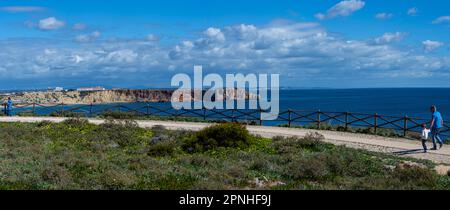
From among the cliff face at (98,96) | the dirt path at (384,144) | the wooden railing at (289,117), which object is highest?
the wooden railing at (289,117)

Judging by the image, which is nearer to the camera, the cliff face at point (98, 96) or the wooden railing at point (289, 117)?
the wooden railing at point (289, 117)

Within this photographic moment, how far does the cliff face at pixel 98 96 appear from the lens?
6299 inches

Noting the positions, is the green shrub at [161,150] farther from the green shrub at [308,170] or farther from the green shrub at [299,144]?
the green shrub at [308,170]

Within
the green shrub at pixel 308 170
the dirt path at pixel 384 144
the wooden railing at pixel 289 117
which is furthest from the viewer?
the wooden railing at pixel 289 117

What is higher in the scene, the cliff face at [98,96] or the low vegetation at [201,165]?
the low vegetation at [201,165]

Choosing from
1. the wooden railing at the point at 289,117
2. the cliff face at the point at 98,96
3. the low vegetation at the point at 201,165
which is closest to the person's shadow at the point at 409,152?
the low vegetation at the point at 201,165

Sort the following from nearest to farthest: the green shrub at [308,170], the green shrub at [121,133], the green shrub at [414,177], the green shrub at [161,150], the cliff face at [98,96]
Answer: the green shrub at [414,177], the green shrub at [308,170], the green shrub at [161,150], the green shrub at [121,133], the cliff face at [98,96]

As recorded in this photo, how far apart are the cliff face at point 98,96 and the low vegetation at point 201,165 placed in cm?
13944

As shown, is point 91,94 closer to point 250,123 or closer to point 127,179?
point 250,123

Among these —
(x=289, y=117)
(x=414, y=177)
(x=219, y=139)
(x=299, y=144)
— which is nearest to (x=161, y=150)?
(x=219, y=139)

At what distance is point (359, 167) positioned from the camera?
1507 cm

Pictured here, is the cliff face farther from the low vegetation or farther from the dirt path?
the low vegetation
